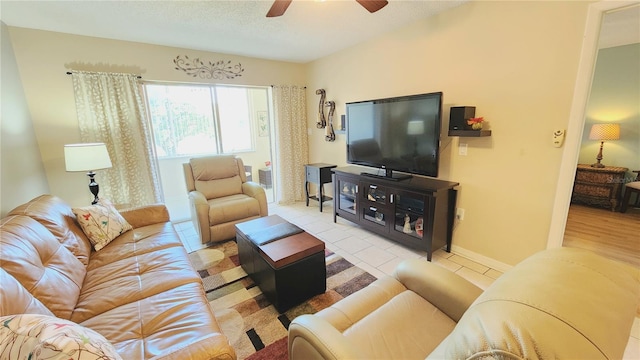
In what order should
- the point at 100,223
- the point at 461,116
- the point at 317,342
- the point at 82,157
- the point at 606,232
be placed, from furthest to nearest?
the point at 606,232 < the point at 82,157 < the point at 461,116 < the point at 100,223 < the point at 317,342

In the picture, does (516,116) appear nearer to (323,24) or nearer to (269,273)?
(323,24)

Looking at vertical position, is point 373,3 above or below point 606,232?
above

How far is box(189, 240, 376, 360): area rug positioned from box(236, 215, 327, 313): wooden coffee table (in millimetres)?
78

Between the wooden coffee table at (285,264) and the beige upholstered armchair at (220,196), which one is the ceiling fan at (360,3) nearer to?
the wooden coffee table at (285,264)

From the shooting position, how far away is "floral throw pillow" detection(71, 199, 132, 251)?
6.55 feet

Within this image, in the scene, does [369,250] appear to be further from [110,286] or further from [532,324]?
[532,324]

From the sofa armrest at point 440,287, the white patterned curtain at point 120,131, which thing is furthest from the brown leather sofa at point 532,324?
the white patterned curtain at point 120,131

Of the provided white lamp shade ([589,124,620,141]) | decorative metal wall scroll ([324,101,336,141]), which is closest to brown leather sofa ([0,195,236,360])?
decorative metal wall scroll ([324,101,336,141])

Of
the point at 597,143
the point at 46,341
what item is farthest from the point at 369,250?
the point at 597,143

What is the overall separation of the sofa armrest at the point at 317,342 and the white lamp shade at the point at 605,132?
4.89 m

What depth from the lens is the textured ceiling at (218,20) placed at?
226 cm

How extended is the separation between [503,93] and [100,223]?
3490 millimetres

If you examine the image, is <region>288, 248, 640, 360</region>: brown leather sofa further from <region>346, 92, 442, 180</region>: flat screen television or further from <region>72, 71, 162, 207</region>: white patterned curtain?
<region>72, 71, 162, 207</region>: white patterned curtain

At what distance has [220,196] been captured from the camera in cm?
342
